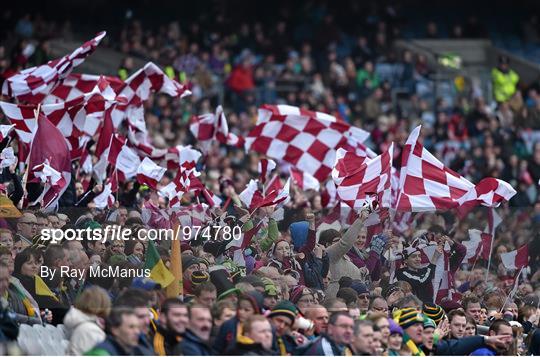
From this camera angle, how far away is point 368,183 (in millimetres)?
18609

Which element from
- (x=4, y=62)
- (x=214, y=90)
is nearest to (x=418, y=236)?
(x=4, y=62)

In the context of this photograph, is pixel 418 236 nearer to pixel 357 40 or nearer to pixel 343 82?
pixel 343 82

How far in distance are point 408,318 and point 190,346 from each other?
7.62 ft

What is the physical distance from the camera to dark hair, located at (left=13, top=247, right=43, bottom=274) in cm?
1470

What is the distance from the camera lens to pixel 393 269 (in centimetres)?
1634

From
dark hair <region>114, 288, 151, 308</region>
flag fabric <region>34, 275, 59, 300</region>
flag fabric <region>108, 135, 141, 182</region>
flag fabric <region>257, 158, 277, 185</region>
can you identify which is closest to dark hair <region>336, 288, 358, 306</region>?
dark hair <region>114, 288, 151, 308</region>

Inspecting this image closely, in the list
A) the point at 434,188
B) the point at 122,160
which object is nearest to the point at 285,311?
the point at 434,188

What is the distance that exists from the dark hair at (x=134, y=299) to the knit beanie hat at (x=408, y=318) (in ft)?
7.96

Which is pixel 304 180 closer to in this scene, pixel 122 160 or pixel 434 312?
pixel 122 160

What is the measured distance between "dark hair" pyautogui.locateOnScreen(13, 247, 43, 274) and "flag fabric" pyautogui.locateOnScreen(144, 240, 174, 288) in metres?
0.96

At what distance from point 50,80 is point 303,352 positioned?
8.17 metres

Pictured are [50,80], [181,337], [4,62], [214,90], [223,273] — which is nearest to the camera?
[181,337]

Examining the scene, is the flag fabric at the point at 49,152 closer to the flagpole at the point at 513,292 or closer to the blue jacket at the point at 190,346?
the flagpole at the point at 513,292

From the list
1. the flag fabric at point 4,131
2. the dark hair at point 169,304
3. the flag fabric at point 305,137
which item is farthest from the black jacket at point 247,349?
the flag fabric at point 305,137
